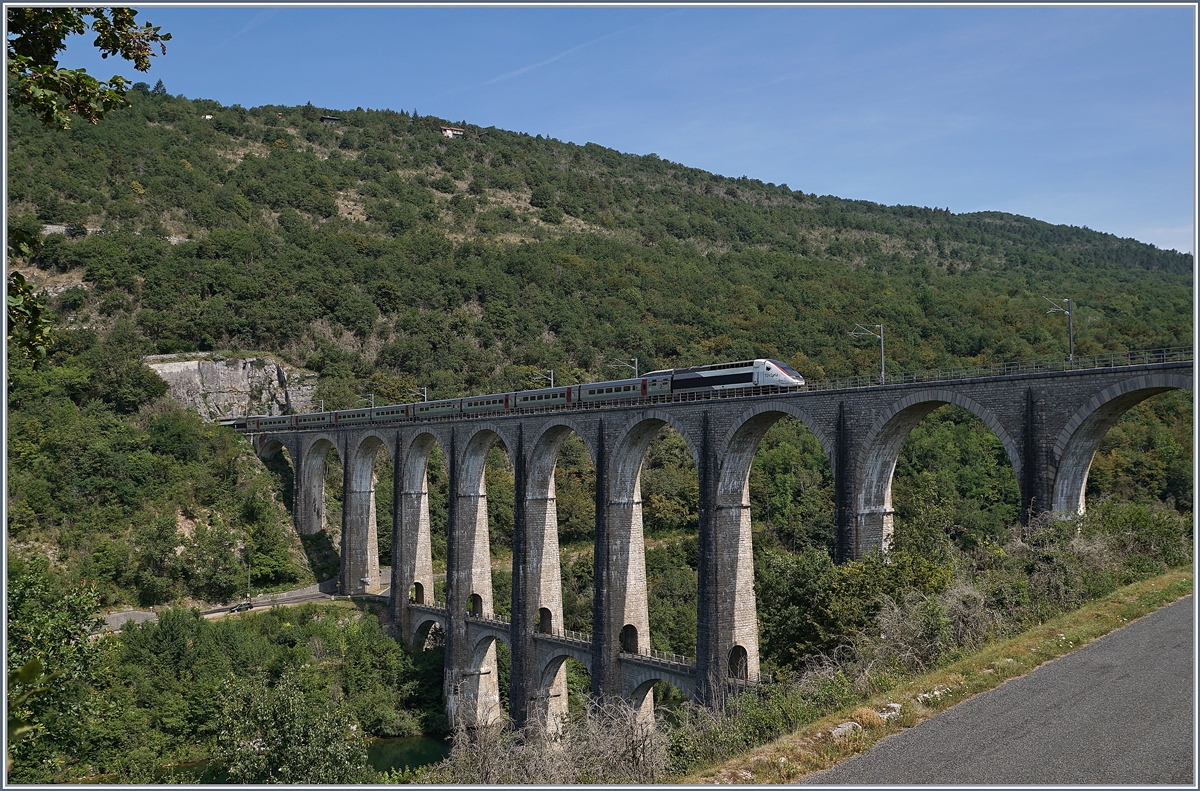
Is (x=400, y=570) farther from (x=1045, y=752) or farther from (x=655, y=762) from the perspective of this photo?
(x=1045, y=752)

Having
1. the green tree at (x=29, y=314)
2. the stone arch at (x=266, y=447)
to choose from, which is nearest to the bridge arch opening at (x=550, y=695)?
the green tree at (x=29, y=314)

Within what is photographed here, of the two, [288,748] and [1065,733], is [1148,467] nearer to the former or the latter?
[288,748]

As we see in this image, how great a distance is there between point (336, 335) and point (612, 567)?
60436 mm

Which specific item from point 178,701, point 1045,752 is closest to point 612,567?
point 178,701

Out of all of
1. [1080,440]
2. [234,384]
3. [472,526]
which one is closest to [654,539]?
[472,526]

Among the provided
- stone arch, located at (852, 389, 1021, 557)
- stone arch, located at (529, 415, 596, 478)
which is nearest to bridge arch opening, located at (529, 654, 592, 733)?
stone arch, located at (529, 415, 596, 478)

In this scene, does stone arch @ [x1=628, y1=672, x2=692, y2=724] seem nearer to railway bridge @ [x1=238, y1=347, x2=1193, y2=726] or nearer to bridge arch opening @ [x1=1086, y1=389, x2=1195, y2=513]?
railway bridge @ [x1=238, y1=347, x2=1193, y2=726]

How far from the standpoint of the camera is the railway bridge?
2786 cm

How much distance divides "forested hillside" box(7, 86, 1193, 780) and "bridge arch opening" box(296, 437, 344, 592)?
0.37m

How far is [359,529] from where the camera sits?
208ft

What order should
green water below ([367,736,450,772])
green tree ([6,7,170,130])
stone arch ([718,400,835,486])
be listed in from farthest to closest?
1. green water below ([367,736,450,772])
2. stone arch ([718,400,835,486])
3. green tree ([6,7,170,130])

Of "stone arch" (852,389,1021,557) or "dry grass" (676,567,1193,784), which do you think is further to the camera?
"stone arch" (852,389,1021,557)

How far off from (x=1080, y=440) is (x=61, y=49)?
2617cm

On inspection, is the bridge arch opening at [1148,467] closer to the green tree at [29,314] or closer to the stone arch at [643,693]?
the stone arch at [643,693]
